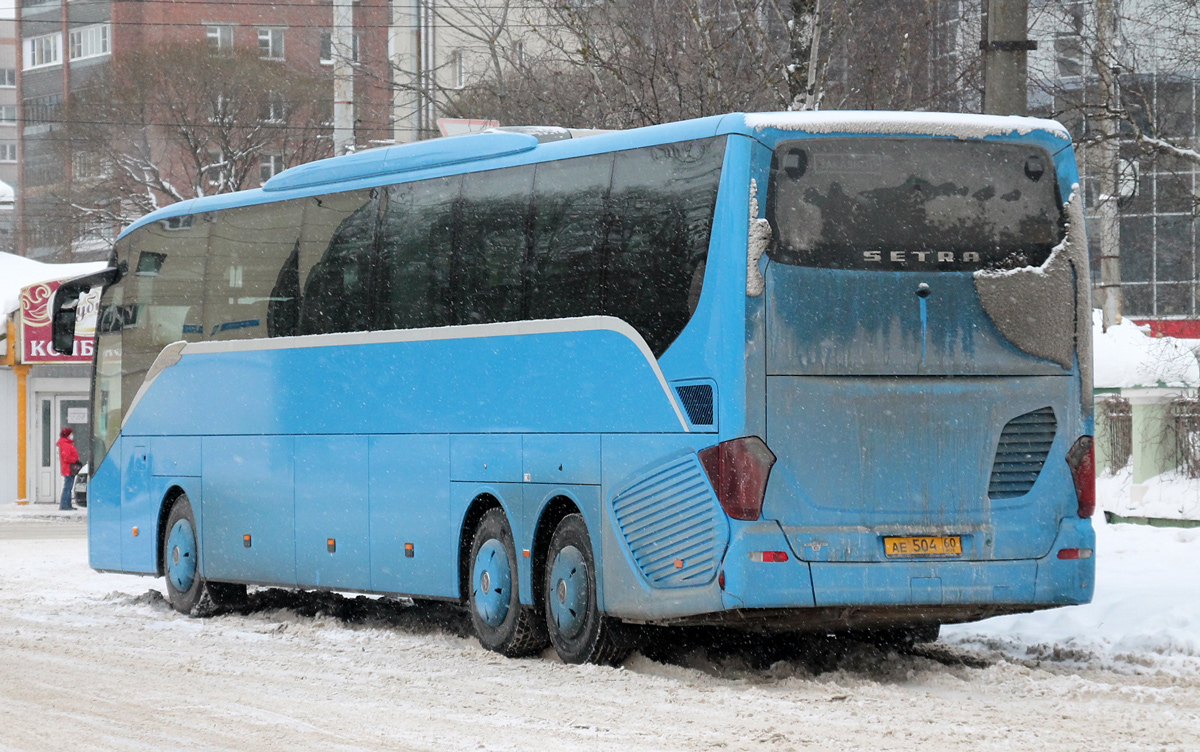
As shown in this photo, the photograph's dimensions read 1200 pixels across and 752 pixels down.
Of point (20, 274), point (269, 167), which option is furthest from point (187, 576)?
point (269, 167)

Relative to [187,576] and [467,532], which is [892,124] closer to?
[467,532]

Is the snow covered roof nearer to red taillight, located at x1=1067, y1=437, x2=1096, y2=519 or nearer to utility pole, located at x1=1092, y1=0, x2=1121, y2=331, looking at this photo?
utility pole, located at x1=1092, y1=0, x2=1121, y2=331

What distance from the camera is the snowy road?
8953mm

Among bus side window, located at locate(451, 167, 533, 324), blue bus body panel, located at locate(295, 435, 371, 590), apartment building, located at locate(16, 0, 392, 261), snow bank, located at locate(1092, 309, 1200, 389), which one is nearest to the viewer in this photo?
bus side window, located at locate(451, 167, 533, 324)

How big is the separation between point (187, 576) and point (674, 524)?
751cm

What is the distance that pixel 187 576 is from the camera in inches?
692

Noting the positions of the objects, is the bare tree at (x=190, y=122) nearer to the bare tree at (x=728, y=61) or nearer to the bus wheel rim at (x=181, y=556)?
the bare tree at (x=728, y=61)

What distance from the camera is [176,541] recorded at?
17844mm

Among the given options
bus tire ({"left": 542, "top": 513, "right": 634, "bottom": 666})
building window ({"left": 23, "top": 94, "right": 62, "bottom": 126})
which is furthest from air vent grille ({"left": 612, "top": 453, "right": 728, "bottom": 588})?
building window ({"left": 23, "top": 94, "right": 62, "bottom": 126})

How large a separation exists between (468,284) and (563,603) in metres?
2.37

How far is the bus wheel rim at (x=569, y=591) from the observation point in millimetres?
12305

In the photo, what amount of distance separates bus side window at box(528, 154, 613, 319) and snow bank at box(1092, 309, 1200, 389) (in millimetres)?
12448

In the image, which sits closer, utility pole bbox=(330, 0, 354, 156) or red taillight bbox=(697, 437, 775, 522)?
red taillight bbox=(697, 437, 775, 522)

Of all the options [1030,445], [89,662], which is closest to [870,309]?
[1030,445]
